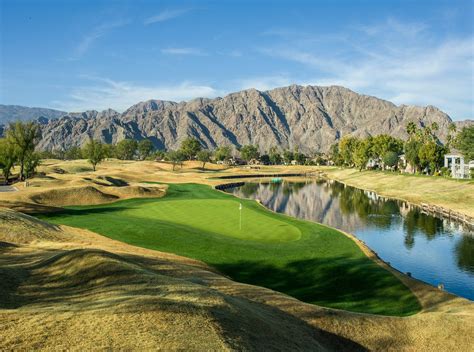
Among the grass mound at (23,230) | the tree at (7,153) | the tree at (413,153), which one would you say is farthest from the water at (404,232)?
the tree at (7,153)

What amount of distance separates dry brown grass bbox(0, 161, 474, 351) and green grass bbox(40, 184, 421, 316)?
365cm

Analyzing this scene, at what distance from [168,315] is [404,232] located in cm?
5044

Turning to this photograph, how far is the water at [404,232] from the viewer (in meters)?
38.0

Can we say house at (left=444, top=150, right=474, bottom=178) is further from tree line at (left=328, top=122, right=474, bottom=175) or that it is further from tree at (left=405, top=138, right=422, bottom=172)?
tree at (left=405, top=138, right=422, bottom=172)

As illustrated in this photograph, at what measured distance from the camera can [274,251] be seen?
37625 mm

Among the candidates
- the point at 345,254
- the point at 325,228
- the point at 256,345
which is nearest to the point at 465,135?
the point at 325,228

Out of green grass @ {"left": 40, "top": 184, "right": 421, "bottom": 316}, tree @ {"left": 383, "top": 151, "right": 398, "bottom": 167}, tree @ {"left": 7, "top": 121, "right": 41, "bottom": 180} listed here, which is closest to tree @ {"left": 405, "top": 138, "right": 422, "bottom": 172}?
tree @ {"left": 383, "top": 151, "right": 398, "bottom": 167}

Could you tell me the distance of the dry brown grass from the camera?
40.2 feet

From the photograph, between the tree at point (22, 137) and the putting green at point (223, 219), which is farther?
the tree at point (22, 137)

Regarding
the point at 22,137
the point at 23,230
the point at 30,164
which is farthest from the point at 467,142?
the point at 30,164

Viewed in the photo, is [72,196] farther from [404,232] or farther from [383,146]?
[383,146]

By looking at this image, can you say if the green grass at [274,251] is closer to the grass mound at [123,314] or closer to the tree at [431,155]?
the grass mound at [123,314]

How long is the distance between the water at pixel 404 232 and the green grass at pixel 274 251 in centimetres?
678

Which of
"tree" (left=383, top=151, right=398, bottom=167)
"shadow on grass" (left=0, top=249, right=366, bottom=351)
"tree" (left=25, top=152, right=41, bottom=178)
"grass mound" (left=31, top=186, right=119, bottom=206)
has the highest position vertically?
"tree" (left=383, top=151, right=398, bottom=167)
